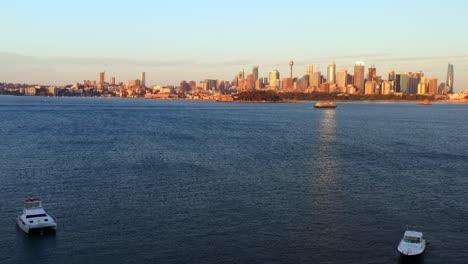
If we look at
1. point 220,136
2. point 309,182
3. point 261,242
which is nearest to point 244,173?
point 309,182

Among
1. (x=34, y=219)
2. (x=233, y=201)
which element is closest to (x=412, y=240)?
(x=233, y=201)

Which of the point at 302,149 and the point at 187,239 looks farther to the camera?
→ the point at 302,149

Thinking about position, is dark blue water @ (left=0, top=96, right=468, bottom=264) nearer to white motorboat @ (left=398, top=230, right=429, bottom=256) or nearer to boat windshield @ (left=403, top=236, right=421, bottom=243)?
white motorboat @ (left=398, top=230, right=429, bottom=256)

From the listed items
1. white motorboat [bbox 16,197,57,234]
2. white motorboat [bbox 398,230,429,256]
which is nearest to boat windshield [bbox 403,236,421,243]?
white motorboat [bbox 398,230,429,256]

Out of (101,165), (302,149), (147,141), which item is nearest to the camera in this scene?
(101,165)

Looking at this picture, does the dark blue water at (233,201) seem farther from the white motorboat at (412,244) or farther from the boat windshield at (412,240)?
the boat windshield at (412,240)

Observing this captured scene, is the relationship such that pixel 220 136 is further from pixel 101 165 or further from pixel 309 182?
pixel 309 182
